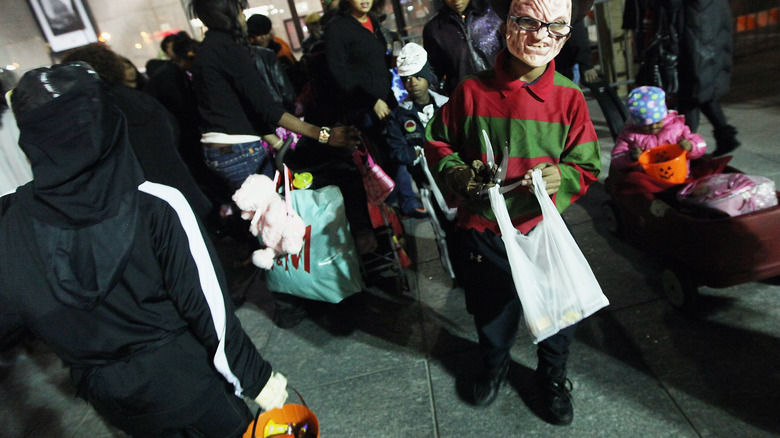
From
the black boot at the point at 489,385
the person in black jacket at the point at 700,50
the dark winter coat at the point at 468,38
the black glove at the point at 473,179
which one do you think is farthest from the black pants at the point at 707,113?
the black glove at the point at 473,179

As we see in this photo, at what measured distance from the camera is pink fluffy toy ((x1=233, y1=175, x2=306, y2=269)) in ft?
8.93

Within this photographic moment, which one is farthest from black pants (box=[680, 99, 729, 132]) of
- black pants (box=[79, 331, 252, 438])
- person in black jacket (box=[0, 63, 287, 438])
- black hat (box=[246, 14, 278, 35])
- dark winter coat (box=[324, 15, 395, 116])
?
black pants (box=[79, 331, 252, 438])

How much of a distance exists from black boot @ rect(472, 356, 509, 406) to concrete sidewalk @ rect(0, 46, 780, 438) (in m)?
0.06

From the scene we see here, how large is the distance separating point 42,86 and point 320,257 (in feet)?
6.14

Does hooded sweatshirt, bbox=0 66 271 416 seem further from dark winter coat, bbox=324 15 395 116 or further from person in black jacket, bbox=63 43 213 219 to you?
dark winter coat, bbox=324 15 395 116

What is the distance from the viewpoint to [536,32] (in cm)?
167

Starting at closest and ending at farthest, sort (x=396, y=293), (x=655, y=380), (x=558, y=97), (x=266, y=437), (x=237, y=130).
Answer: (x=558, y=97), (x=266, y=437), (x=655, y=380), (x=237, y=130), (x=396, y=293)

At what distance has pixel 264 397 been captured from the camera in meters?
1.79

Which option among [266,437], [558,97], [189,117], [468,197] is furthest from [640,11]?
[266,437]

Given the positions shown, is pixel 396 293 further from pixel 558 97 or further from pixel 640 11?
pixel 640 11

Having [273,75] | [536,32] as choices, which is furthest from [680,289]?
[273,75]

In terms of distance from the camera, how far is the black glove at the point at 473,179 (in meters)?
1.71

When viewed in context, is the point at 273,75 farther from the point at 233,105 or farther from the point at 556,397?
the point at 556,397

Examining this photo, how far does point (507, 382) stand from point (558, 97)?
1.58m
